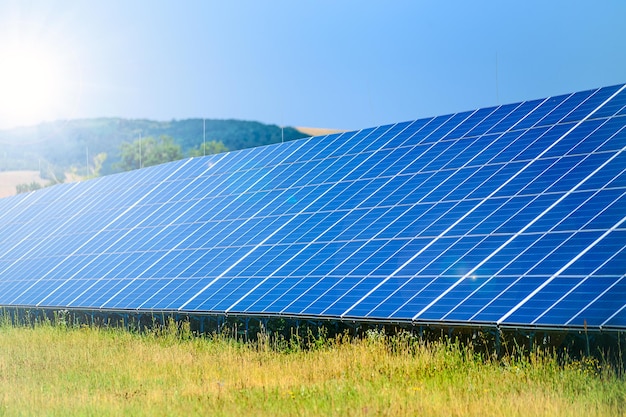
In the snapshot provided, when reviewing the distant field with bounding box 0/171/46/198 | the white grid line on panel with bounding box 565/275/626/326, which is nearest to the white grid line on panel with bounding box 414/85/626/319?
the white grid line on panel with bounding box 565/275/626/326

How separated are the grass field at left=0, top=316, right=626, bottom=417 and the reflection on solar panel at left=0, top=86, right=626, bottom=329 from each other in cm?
97

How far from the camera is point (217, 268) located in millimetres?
28797

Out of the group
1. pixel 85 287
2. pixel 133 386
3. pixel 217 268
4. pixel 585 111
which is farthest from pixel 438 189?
pixel 85 287

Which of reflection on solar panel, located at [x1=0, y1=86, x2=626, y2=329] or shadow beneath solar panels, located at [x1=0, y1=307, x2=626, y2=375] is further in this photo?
reflection on solar panel, located at [x1=0, y1=86, x2=626, y2=329]

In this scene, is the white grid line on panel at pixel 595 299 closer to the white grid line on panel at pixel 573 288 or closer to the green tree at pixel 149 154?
the white grid line on panel at pixel 573 288

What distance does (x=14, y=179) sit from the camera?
150375 millimetres

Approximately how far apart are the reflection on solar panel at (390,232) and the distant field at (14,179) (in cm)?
11194

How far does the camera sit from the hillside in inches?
6801

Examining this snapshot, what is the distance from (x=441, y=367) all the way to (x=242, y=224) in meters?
12.9

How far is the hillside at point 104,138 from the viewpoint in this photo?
17275 centimetres

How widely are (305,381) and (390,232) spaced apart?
23.8 ft

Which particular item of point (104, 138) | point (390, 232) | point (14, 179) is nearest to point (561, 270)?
point (390, 232)

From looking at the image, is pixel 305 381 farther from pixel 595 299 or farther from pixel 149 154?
pixel 149 154

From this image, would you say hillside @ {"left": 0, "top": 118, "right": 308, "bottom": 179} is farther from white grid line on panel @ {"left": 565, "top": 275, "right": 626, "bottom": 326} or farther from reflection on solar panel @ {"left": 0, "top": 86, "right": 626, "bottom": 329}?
white grid line on panel @ {"left": 565, "top": 275, "right": 626, "bottom": 326}
